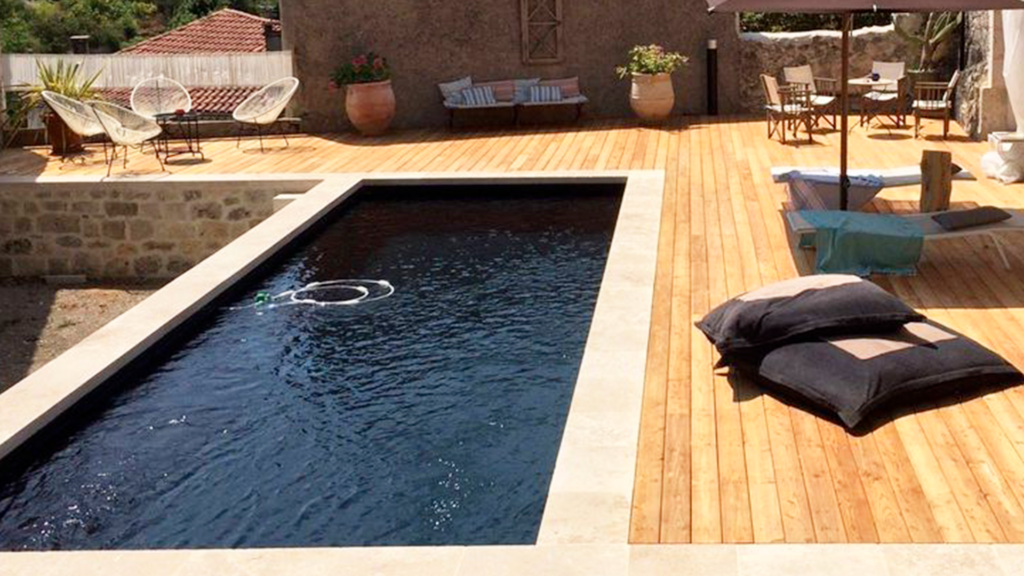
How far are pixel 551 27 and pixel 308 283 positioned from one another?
748 cm

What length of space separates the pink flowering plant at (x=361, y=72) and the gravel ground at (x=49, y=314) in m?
3.55

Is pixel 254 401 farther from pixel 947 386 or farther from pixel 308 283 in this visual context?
pixel 947 386

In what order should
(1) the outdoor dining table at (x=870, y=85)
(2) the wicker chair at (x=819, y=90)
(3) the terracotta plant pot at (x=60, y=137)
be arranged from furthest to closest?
(3) the terracotta plant pot at (x=60, y=137) < (1) the outdoor dining table at (x=870, y=85) < (2) the wicker chair at (x=819, y=90)

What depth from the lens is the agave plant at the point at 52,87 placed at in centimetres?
1529

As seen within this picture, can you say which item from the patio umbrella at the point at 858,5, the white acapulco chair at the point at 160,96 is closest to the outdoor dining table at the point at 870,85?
the patio umbrella at the point at 858,5

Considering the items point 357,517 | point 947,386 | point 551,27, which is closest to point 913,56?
point 551,27

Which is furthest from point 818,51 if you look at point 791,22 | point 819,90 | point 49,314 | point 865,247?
point 49,314

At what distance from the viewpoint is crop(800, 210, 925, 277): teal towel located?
8234 millimetres

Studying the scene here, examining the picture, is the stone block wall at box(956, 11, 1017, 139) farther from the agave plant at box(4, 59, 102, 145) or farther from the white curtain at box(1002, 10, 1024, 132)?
the agave plant at box(4, 59, 102, 145)

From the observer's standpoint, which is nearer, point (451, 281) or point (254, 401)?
point (254, 401)

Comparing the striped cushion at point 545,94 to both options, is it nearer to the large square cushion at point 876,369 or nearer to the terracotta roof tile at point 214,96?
the terracotta roof tile at point 214,96

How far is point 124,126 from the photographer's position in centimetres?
1441

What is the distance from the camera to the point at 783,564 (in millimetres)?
4578

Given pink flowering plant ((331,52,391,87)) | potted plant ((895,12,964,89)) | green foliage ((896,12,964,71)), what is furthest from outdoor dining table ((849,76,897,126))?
pink flowering plant ((331,52,391,87))
